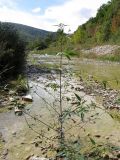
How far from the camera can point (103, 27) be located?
219ft

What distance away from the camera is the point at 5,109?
409 inches

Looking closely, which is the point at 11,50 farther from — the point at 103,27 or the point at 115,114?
the point at 103,27

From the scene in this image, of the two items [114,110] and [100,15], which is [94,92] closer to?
[114,110]

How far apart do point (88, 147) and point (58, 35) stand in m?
2.45

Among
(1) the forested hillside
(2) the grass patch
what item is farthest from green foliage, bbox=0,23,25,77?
(1) the forested hillside

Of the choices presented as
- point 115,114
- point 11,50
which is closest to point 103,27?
point 11,50

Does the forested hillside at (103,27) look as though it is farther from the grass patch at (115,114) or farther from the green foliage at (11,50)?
the grass patch at (115,114)

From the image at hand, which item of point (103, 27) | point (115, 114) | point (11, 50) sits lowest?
point (115, 114)

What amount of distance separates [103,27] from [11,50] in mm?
52258

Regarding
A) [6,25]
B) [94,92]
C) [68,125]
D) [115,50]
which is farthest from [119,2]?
[68,125]

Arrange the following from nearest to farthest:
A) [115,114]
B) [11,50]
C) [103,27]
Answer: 1. [115,114]
2. [11,50]
3. [103,27]

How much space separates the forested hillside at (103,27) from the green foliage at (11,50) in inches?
1442

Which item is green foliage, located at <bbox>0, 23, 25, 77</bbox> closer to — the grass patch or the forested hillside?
the grass patch

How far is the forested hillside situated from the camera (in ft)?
204
